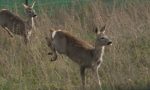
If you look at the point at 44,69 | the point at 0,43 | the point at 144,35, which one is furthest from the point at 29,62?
the point at 144,35

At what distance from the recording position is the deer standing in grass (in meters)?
8.44

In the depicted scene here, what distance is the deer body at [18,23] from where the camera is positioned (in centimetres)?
1171

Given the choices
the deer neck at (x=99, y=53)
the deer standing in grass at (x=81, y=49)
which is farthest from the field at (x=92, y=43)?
the deer neck at (x=99, y=53)

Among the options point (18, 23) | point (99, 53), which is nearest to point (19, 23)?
point (18, 23)

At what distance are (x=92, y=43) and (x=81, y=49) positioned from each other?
53.0 inches

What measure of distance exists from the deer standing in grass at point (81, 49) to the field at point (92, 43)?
0.49 feet

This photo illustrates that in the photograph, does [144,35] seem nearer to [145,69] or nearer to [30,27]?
[145,69]

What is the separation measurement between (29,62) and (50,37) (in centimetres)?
107

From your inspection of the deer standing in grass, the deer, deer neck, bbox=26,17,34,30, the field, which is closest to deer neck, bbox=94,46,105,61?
the deer standing in grass

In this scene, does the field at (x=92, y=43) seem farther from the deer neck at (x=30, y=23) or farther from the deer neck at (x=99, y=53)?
the deer neck at (x=99, y=53)

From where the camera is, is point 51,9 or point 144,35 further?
point 51,9

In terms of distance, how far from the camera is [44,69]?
855 cm

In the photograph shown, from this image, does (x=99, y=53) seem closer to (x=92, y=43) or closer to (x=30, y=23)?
(x=92, y=43)

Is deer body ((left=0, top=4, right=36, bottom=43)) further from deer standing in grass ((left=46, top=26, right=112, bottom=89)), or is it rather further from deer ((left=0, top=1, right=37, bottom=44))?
deer standing in grass ((left=46, top=26, right=112, bottom=89))
